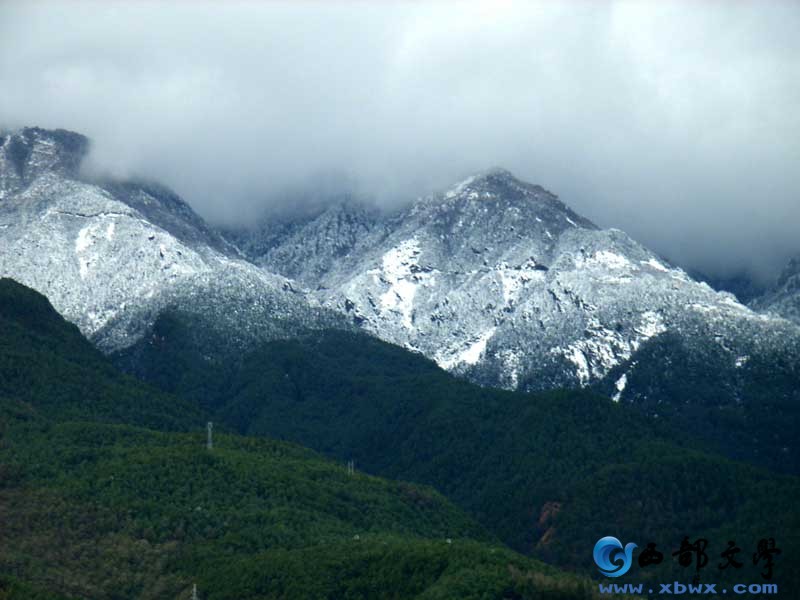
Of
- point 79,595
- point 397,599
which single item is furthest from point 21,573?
point 397,599

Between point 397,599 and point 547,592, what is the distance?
18.9 m

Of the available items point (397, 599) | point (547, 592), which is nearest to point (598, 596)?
point (547, 592)

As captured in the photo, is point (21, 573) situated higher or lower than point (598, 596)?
lower

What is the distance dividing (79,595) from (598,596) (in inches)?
2525

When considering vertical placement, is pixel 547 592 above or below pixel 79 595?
above

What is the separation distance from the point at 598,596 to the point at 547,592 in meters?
8.45

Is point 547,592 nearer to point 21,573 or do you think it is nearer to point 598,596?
point 598,596

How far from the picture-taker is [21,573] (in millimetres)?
199500

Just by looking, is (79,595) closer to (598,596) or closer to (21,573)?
(21,573)

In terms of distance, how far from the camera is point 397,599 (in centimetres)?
19988

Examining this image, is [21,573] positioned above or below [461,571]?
below

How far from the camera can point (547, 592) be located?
195000mm

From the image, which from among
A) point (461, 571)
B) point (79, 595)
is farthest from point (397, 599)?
point (79, 595)

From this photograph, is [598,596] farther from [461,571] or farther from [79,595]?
[79,595]
